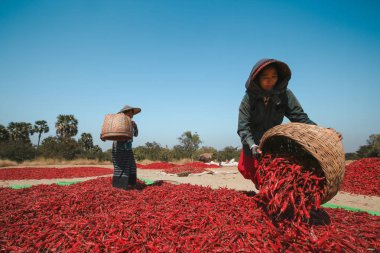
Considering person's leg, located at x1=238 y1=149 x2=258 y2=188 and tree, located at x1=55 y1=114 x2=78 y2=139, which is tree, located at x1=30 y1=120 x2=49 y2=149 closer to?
tree, located at x1=55 y1=114 x2=78 y2=139

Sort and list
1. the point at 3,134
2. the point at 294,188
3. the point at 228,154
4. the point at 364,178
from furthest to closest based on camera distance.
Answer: the point at 3,134 < the point at 228,154 < the point at 364,178 < the point at 294,188

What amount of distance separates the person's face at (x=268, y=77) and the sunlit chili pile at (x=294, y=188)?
0.97 m

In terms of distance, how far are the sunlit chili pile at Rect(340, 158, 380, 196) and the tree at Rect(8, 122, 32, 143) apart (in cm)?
4580

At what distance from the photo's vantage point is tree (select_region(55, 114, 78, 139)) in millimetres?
44250

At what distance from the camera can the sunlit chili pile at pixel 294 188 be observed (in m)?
2.37

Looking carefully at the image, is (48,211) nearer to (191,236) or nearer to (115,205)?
(115,205)

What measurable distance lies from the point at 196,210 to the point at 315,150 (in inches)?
65.7

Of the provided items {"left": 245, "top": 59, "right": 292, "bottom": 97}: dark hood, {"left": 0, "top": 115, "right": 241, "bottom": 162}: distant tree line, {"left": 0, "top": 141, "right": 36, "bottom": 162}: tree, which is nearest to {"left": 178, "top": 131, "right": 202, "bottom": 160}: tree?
{"left": 0, "top": 115, "right": 241, "bottom": 162}: distant tree line

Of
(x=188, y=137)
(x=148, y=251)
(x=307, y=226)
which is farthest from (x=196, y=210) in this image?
(x=188, y=137)

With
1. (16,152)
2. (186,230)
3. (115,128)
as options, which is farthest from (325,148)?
(16,152)

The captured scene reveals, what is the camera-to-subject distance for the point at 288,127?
8.28 feet

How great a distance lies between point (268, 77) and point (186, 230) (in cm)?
207

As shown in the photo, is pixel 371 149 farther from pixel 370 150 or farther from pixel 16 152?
pixel 16 152

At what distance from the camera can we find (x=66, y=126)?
147 feet
